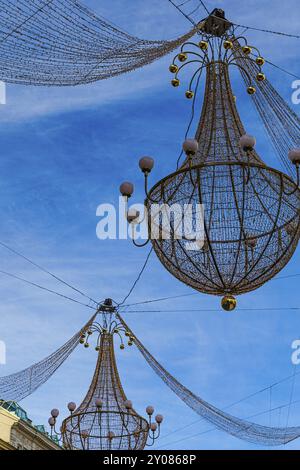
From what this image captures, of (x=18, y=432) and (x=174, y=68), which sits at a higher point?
(x=18, y=432)

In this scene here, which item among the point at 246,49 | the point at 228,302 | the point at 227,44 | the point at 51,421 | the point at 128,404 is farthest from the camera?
the point at 51,421

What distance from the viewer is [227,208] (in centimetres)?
727

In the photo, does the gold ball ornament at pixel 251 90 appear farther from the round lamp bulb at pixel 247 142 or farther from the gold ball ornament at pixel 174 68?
the round lamp bulb at pixel 247 142

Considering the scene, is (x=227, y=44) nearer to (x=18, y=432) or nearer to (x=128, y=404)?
(x=128, y=404)

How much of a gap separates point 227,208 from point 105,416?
8.03 metres

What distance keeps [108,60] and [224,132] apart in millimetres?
1373

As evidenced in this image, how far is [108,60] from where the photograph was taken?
7785mm

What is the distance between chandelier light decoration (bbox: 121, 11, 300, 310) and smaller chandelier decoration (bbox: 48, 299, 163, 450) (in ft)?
22.7

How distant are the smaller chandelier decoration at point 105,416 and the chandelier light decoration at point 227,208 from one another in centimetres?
693

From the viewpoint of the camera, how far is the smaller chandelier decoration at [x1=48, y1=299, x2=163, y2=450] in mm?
14094

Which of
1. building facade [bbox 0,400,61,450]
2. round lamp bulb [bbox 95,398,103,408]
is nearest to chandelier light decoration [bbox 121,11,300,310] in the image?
round lamp bulb [bbox 95,398,103,408]

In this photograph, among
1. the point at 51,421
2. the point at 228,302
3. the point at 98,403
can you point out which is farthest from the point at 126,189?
the point at 51,421

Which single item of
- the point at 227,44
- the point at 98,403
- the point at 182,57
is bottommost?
the point at 98,403
